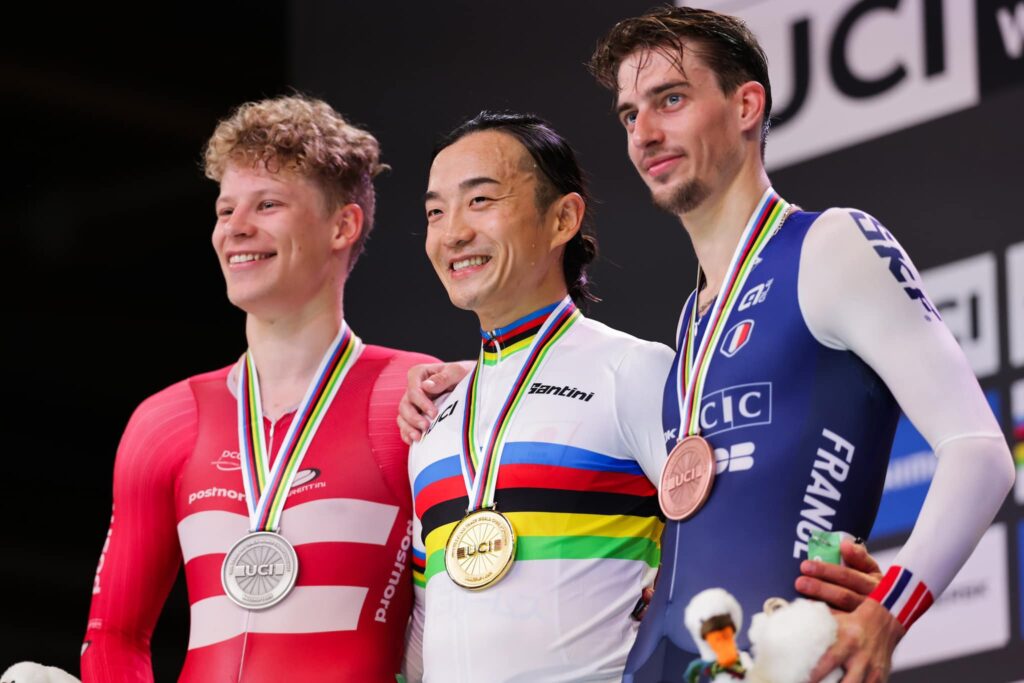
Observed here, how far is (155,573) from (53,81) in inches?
97.9

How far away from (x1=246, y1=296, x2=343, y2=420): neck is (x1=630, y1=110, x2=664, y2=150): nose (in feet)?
3.27

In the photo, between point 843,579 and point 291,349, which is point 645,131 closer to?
point 843,579

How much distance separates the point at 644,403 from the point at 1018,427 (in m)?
1.21

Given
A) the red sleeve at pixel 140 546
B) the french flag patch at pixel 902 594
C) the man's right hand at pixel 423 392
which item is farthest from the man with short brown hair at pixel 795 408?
the red sleeve at pixel 140 546

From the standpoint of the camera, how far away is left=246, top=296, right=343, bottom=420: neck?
3195 millimetres

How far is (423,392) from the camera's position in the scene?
9.68 ft

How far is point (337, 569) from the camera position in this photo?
2.91 metres

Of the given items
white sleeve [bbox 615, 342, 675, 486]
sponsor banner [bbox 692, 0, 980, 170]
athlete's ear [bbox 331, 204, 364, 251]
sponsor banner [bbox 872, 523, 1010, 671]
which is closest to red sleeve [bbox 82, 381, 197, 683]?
athlete's ear [bbox 331, 204, 364, 251]

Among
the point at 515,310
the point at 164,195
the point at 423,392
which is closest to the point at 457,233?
the point at 515,310

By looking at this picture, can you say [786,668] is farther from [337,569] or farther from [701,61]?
[337,569]

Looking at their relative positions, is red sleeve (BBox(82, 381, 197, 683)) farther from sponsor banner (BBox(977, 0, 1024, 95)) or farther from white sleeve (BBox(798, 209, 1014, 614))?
sponsor banner (BBox(977, 0, 1024, 95))

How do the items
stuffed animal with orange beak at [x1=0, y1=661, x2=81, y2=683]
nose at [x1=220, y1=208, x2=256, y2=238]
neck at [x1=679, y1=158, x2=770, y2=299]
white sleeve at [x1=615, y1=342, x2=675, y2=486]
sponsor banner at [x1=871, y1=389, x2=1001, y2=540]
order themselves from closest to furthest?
neck at [x1=679, y1=158, x2=770, y2=299] < white sleeve at [x1=615, y1=342, x2=675, y2=486] < stuffed animal with orange beak at [x1=0, y1=661, x2=81, y2=683] < nose at [x1=220, y1=208, x2=256, y2=238] < sponsor banner at [x1=871, y1=389, x2=1001, y2=540]

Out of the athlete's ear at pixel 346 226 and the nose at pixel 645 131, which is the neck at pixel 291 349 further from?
the nose at pixel 645 131

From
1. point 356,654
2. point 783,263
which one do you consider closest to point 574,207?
point 783,263
